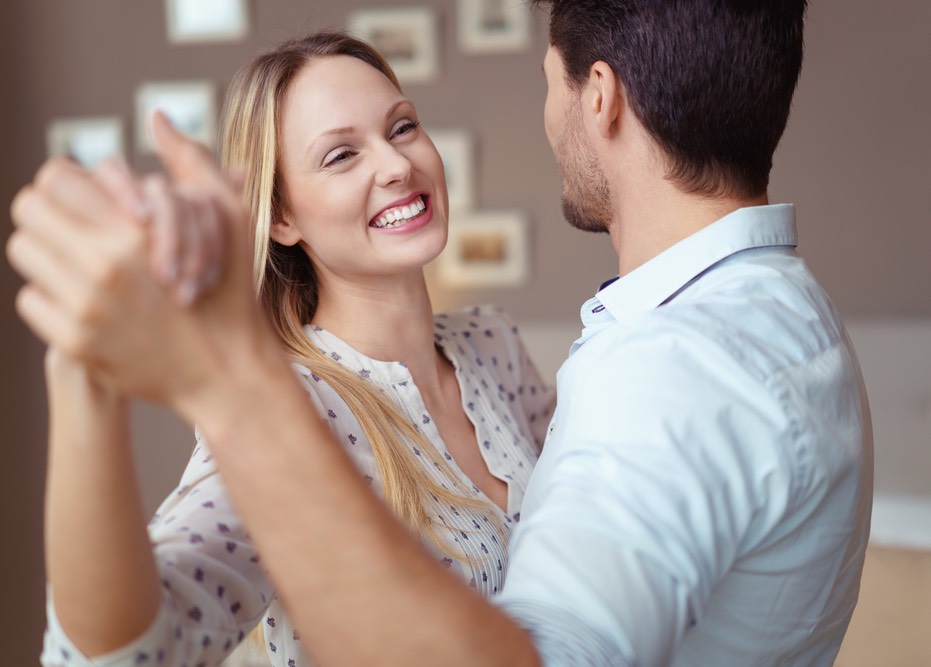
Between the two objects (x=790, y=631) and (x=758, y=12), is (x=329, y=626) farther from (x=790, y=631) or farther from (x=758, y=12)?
(x=758, y=12)

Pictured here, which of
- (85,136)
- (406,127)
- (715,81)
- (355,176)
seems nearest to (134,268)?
(715,81)

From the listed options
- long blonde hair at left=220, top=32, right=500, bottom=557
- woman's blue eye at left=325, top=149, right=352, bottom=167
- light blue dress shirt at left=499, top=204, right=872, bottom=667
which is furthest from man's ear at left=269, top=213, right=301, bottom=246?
light blue dress shirt at left=499, top=204, right=872, bottom=667

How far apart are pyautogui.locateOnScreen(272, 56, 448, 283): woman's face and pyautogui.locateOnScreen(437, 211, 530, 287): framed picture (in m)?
2.45

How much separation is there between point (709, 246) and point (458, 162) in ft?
10.2

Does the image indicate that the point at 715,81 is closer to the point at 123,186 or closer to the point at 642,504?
the point at 642,504

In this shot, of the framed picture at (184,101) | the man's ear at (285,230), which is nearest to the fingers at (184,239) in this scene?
the man's ear at (285,230)

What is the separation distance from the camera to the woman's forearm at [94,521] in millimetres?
716

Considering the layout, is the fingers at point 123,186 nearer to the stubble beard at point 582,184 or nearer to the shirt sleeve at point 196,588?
the shirt sleeve at point 196,588

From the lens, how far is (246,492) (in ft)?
2.20

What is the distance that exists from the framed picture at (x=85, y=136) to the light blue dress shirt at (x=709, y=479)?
380 cm

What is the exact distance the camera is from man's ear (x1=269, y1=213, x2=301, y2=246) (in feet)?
5.60

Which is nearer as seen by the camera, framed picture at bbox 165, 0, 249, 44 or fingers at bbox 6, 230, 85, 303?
fingers at bbox 6, 230, 85, 303

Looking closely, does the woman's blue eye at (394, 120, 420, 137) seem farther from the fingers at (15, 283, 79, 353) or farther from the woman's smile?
the fingers at (15, 283, 79, 353)

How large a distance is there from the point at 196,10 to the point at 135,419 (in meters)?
1.87
